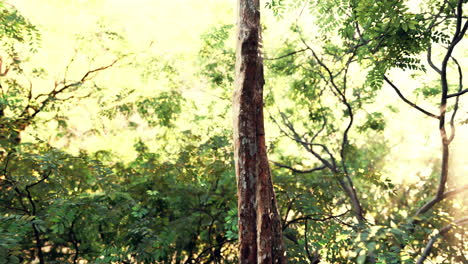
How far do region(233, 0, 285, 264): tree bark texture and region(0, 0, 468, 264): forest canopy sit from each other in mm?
1192

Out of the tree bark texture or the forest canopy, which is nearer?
the tree bark texture

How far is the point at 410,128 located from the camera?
30.8ft

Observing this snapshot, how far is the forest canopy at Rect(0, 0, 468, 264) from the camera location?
14.9 ft

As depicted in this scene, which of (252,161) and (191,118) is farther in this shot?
(191,118)

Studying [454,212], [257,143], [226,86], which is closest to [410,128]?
[454,212]

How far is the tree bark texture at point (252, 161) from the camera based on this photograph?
275 cm

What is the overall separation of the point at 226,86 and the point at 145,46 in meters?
1.87

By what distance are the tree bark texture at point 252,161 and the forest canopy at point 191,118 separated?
1.19m

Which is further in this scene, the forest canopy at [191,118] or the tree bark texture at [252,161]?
the forest canopy at [191,118]

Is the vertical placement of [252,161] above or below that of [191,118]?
below

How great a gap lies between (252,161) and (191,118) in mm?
4857

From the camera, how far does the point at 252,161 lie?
110 inches

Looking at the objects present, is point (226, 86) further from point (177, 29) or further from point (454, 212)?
point (454, 212)

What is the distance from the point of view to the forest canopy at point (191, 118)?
4547mm
